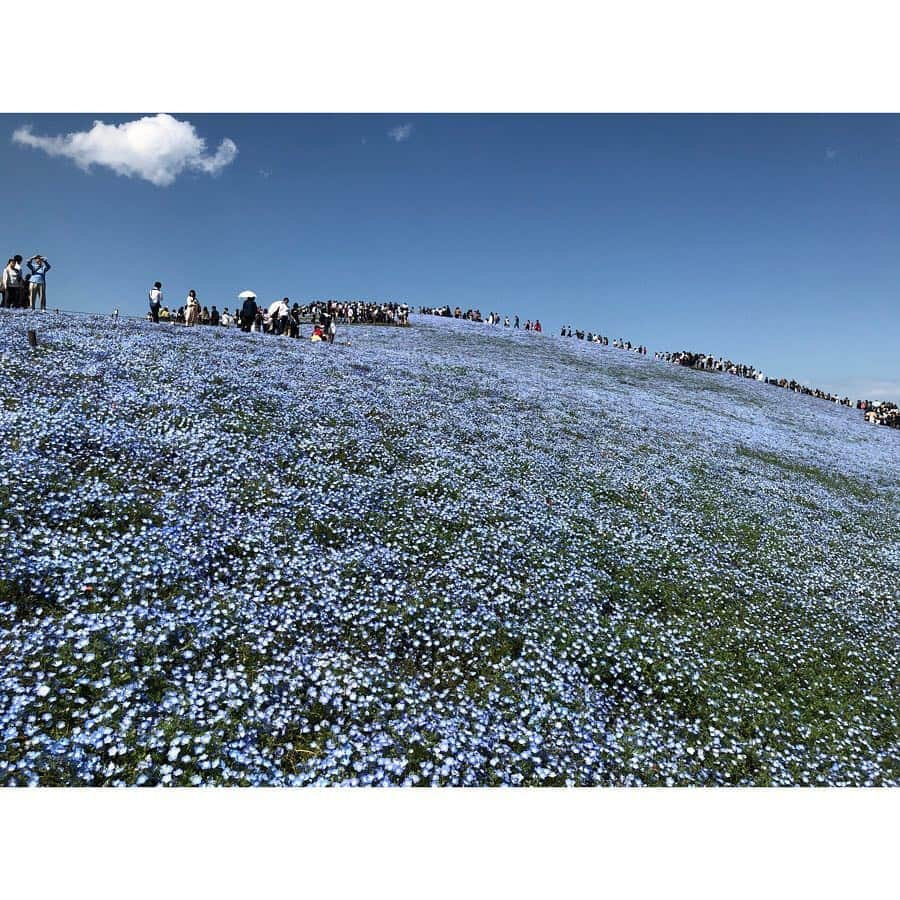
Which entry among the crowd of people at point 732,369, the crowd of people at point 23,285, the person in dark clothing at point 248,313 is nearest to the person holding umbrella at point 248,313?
the person in dark clothing at point 248,313

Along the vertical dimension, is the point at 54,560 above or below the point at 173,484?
below

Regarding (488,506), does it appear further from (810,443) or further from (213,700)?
(810,443)

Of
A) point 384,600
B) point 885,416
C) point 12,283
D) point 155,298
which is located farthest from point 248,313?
point 885,416

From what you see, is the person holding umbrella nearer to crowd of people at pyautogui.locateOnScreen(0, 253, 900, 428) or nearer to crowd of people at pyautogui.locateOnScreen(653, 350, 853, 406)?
crowd of people at pyautogui.locateOnScreen(0, 253, 900, 428)

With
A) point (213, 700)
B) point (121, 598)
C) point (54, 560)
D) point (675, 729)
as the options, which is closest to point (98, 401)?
point (54, 560)

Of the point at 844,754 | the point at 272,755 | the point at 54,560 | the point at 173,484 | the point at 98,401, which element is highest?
the point at 98,401

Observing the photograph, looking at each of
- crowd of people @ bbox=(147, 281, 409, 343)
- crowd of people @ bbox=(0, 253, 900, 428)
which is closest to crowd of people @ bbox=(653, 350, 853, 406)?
crowd of people @ bbox=(0, 253, 900, 428)
